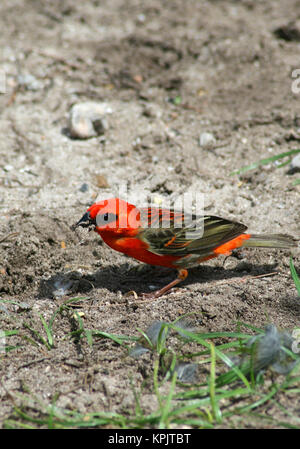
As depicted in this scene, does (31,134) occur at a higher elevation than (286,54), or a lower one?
lower

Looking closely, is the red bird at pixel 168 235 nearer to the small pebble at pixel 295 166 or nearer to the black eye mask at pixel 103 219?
the black eye mask at pixel 103 219

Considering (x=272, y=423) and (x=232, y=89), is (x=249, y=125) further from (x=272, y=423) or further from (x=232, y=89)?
(x=272, y=423)

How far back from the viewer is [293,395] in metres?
3.05

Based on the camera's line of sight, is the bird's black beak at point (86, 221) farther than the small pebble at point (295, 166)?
No

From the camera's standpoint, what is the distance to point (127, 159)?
5.90 meters

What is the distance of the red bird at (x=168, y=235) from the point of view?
4434 mm

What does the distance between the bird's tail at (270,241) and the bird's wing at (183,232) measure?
0.63ft

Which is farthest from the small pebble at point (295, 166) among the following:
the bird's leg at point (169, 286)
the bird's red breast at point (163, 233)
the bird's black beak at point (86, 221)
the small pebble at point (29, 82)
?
the small pebble at point (29, 82)

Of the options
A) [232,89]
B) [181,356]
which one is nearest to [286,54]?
[232,89]

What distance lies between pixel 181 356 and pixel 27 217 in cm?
240

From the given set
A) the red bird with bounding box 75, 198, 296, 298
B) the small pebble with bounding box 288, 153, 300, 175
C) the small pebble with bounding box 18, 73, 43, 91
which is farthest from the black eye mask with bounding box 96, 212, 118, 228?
the small pebble with bounding box 18, 73, 43, 91

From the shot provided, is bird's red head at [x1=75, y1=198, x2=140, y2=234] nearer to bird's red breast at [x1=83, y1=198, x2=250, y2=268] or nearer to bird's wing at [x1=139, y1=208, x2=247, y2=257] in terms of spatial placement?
bird's red breast at [x1=83, y1=198, x2=250, y2=268]

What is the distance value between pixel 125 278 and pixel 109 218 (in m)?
0.64

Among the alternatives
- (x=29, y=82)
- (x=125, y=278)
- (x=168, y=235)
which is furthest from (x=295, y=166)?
(x=29, y=82)
